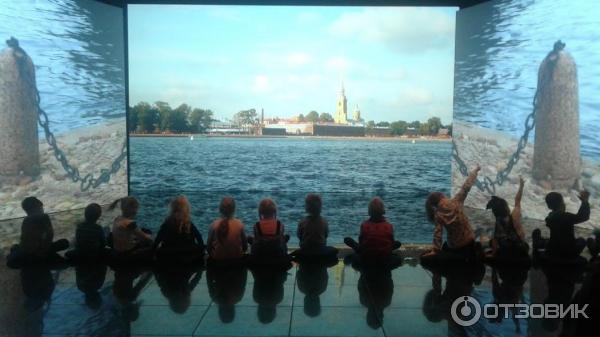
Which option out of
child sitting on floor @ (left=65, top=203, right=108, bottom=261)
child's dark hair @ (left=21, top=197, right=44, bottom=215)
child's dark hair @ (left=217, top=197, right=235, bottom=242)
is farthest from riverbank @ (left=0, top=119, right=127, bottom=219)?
child's dark hair @ (left=217, top=197, right=235, bottom=242)

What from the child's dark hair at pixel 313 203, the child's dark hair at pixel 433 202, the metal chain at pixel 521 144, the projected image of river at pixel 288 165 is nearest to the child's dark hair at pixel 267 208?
the child's dark hair at pixel 313 203

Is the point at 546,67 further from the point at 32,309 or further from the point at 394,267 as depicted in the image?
the point at 32,309

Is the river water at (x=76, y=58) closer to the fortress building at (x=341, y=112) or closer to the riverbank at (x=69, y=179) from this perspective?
the riverbank at (x=69, y=179)

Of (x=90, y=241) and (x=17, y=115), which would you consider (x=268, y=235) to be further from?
(x=17, y=115)

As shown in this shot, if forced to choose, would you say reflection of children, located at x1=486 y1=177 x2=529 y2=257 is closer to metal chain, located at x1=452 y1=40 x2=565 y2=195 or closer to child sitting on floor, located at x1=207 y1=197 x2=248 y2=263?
child sitting on floor, located at x1=207 y1=197 x2=248 y2=263

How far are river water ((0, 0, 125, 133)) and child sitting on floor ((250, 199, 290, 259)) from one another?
527 centimetres

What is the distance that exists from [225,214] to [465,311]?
7.93ft

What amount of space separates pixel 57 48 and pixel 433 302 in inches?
310

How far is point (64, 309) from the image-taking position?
13.2 feet

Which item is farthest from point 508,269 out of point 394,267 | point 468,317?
point 468,317

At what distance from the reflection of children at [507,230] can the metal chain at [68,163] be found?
7.15 m

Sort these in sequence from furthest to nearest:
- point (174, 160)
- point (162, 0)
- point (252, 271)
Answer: point (174, 160)
point (162, 0)
point (252, 271)

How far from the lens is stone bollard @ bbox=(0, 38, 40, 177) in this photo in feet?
25.0

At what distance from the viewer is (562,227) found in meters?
5.29
